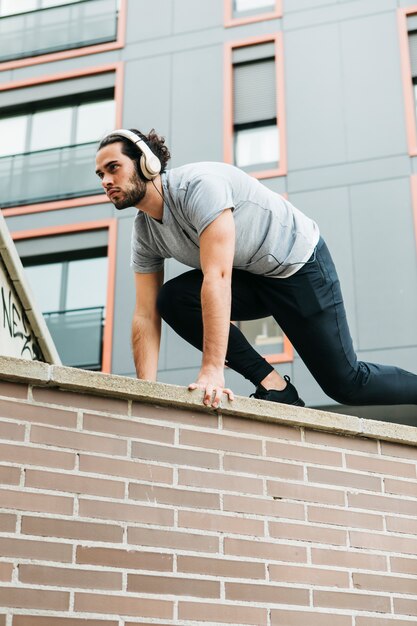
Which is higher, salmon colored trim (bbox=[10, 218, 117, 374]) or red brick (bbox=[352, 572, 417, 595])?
salmon colored trim (bbox=[10, 218, 117, 374])

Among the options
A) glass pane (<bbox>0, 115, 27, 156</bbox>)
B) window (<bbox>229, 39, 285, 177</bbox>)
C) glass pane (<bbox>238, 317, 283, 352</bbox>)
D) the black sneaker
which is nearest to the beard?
the black sneaker

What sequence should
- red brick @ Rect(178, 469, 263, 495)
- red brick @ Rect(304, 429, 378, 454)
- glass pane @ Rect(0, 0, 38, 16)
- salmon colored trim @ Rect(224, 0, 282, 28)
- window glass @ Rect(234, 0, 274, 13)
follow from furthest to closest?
glass pane @ Rect(0, 0, 38, 16) < window glass @ Rect(234, 0, 274, 13) < salmon colored trim @ Rect(224, 0, 282, 28) < red brick @ Rect(304, 429, 378, 454) < red brick @ Rect(178, 469, 263, 495)

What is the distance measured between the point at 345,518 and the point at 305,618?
0.41 m

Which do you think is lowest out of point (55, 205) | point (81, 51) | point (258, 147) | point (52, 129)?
point (55, 205)

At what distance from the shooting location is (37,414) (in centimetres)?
295

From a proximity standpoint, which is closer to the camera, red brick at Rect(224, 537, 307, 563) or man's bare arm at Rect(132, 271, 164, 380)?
red brick at Rect(224, 537, 307, 563)

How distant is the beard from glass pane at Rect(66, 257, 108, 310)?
35.3 ft

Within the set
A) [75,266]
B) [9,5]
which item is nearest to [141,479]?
[75,266]

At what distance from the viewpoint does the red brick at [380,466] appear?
3371mm

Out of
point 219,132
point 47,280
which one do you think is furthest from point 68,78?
point 47,280

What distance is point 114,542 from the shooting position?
9.37ft

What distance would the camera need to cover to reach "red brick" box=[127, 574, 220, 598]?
2.82 metres

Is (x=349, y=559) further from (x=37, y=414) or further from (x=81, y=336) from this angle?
(x=81, y=336)

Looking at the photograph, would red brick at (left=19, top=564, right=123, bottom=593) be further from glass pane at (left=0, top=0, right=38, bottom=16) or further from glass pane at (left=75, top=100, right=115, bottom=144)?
glass pane at (left=0, top=0, right=38, bottom=16)
